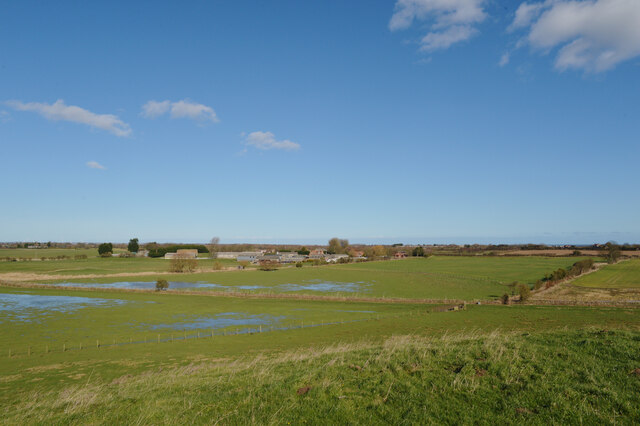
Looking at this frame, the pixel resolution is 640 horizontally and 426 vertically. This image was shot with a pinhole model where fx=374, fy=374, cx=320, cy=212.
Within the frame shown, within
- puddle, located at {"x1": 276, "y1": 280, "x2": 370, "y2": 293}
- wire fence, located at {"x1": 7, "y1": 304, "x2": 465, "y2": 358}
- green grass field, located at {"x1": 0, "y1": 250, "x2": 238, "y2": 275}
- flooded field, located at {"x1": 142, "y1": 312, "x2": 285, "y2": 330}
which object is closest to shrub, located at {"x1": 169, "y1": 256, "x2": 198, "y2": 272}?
green grass field, located at {"x1": 0, "y1": 250, "x2": 238, "y2": 275}

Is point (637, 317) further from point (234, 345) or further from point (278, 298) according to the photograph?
point (278, 298)

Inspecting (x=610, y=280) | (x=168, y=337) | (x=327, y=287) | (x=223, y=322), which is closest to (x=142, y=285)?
(x=327, y=287)

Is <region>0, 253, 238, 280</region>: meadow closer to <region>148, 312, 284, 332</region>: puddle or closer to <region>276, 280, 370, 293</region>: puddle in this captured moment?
<region>276, 280, 370, 293</region>: puddle

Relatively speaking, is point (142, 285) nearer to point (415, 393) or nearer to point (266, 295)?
point (266, 295)

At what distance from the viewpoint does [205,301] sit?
201 feet

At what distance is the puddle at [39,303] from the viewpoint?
50619 mm

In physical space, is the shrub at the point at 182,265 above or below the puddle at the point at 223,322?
above

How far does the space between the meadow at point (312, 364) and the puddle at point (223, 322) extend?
0.25m

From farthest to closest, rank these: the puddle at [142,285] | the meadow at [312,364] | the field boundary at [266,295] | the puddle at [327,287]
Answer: the puddle at [142,285] < the puddle at [327,287] < the field boundary at [266,295] < the meadow at [312,364]

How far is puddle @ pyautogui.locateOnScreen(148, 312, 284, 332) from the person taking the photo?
4227 cm

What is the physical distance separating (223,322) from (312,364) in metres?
32.1

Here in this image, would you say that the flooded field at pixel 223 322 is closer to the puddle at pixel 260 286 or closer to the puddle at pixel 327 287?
the puddle at pixel 260 286

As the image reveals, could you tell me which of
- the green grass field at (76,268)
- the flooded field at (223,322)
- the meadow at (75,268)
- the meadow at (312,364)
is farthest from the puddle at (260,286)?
the green grass field at (76,268)

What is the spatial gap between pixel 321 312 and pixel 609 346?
129ft
